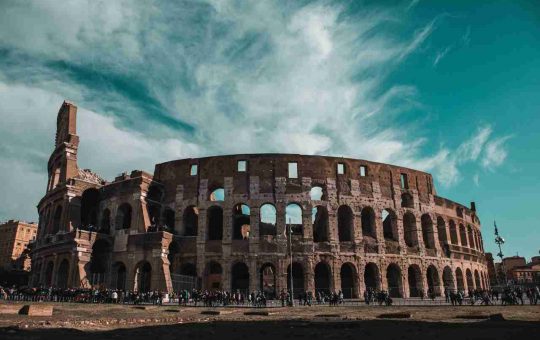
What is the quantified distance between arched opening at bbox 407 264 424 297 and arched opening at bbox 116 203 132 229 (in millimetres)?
25543

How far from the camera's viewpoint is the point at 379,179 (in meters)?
37.5

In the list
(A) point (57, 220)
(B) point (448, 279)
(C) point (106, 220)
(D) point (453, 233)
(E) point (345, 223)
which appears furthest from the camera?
(D) point (453, 233)

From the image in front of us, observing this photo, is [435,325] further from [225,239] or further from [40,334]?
[225,239]

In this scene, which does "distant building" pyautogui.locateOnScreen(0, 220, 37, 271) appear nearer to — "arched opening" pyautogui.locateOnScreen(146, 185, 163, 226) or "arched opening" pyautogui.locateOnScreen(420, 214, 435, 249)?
"arched opening" pyautogui.locateOnScreen(146, 185, 163, 226)

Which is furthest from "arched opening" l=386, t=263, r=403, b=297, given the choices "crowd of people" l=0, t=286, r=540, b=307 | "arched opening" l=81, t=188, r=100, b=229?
"arched opening" l=81, t=188, r=100, b=229

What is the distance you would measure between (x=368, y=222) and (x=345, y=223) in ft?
8.59

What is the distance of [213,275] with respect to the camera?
3344 cm

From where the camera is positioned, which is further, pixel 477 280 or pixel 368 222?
pixel 477 280

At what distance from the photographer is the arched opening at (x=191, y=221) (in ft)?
119

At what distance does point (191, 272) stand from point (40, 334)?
25.7 m

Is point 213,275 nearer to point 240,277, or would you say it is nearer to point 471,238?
point 240,277

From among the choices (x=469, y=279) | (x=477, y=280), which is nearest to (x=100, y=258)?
(x=469, y=279)

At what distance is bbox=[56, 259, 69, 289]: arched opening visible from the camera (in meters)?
32.3

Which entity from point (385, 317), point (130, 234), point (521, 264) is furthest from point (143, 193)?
point (521, 264)
